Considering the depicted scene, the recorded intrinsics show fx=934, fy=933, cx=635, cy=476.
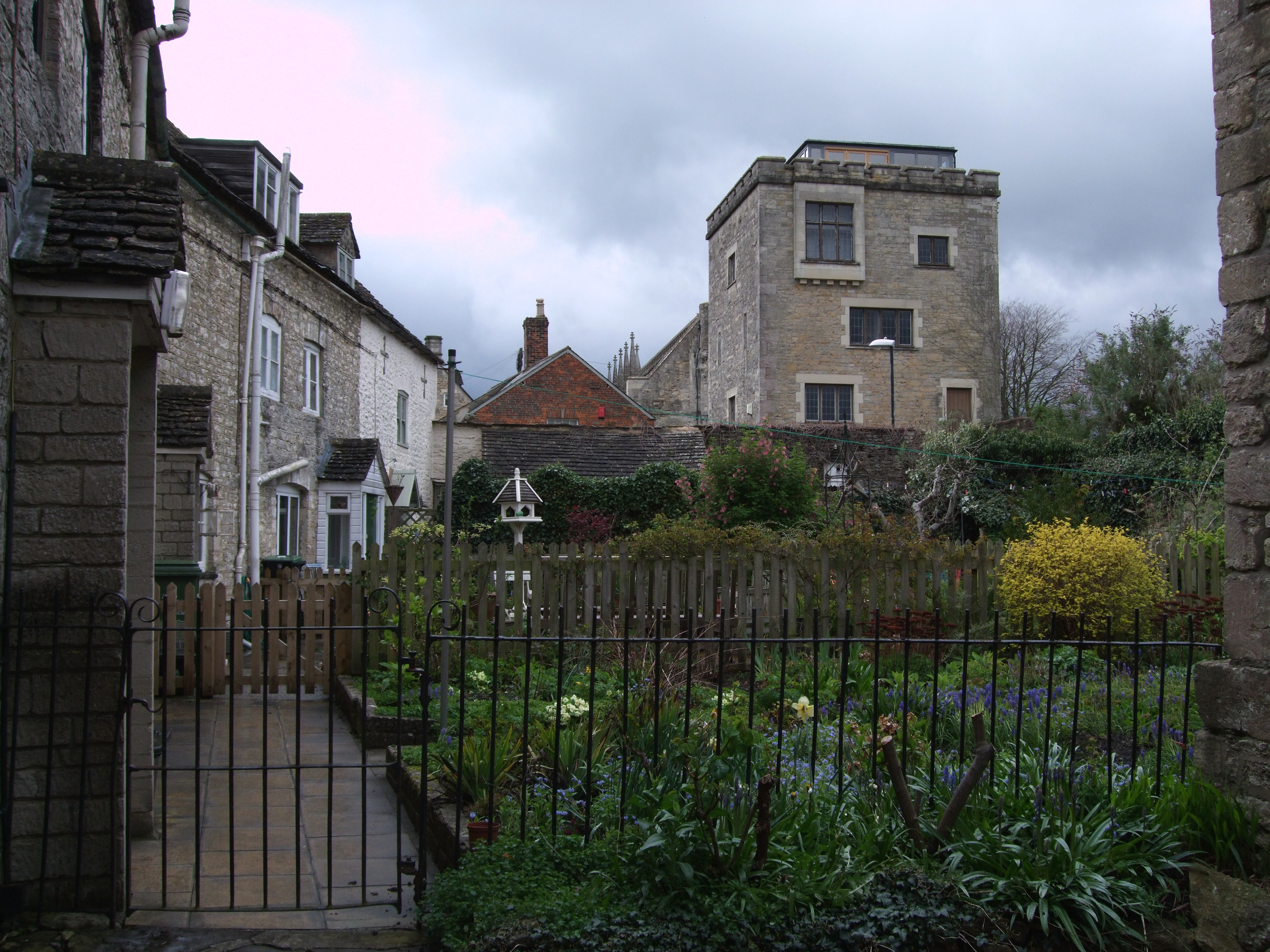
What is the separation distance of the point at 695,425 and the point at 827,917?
70.4 feet

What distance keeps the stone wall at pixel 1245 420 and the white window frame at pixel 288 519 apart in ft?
46.3

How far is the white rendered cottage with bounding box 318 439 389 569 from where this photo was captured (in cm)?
1750

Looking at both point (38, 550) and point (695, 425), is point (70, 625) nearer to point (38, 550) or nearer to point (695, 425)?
point (38, 550)

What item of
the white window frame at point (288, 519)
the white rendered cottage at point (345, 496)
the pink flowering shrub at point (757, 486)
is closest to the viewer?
the white window frame at point (288, 519)

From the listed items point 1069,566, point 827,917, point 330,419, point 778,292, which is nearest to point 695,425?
point 778,292

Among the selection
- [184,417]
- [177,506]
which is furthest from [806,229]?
[177,506]

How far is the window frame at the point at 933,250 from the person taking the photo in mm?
29641

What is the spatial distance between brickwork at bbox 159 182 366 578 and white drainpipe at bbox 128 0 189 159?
3.03 m

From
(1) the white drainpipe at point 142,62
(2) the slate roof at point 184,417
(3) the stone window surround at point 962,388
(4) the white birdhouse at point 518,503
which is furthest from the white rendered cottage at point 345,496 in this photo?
(3) the stone window surround at point 962,388

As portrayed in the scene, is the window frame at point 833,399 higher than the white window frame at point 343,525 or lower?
higher

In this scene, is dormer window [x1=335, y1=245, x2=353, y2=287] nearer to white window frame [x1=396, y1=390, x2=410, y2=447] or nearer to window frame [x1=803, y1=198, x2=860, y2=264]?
white window frame [x1=396, y1=390, x2=410, y2=447]

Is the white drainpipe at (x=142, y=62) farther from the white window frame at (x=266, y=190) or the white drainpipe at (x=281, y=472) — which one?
the white drainpipe at (x=281, y=472)

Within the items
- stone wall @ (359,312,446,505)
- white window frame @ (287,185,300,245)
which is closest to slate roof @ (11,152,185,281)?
white window frame @ (287,185,300,245)

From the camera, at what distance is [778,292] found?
28.8 m
